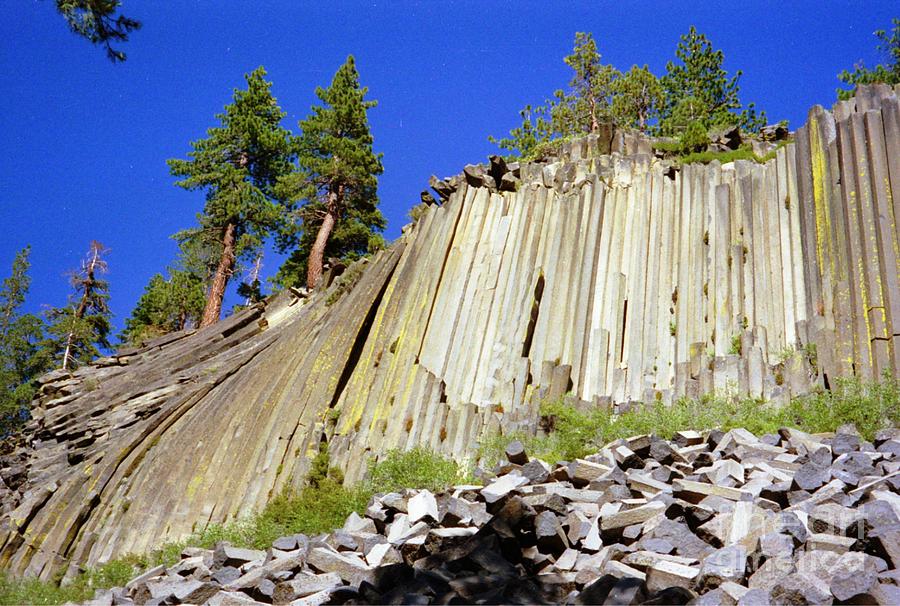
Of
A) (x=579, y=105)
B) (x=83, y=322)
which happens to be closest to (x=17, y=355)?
(x=83, y=322)

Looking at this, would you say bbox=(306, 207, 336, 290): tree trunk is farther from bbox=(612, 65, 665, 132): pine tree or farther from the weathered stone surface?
the weathered stone surface

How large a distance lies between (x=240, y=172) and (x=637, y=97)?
1517 cm

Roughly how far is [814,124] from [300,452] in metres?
9.35

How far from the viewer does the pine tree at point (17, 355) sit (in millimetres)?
35344

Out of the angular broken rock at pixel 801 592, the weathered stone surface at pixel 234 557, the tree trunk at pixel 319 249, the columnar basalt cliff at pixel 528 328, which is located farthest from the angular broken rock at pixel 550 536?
the tree trunk at pixel 319 249

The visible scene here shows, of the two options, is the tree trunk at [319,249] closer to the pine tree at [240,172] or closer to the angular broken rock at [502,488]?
the pine tree at [240,172]

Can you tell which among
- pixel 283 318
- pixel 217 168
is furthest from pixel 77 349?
pixel 283 318

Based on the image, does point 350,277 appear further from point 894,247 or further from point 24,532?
point 894,247

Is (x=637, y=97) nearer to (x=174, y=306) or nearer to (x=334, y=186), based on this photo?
(x=334, y=186)

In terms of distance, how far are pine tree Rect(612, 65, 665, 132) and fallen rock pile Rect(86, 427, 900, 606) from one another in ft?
78.1

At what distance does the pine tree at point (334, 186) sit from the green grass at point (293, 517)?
15.4 m

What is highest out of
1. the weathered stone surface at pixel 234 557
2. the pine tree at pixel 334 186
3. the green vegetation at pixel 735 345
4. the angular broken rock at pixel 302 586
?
the pine tree at pixel 334 186

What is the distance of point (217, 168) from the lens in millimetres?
33094

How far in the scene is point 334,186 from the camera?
29781 mm
